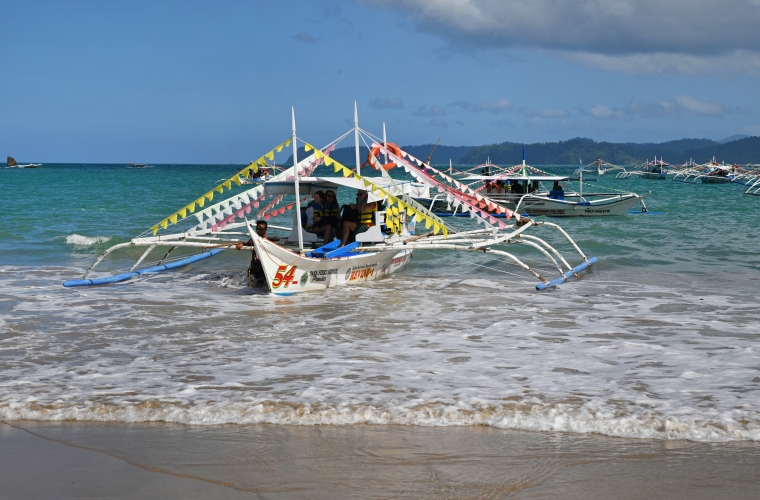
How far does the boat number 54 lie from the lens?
11898mm

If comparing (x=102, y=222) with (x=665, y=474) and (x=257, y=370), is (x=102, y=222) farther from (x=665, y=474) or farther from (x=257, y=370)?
(x=665, y=474)

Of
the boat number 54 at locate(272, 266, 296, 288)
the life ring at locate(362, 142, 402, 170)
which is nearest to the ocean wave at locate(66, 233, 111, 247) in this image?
the life ring at locate(362, 142, 402, 170)

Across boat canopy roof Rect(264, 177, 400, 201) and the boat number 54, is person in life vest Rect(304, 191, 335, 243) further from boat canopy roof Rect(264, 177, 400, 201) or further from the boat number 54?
the boat number 54

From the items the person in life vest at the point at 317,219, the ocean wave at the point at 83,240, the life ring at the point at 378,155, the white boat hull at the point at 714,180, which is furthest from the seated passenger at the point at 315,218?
the white boat hull at the point at 714,180

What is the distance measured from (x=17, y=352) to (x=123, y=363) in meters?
1.42

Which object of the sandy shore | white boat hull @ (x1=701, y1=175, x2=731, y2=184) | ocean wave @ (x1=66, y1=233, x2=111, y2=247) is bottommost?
the sandy shore

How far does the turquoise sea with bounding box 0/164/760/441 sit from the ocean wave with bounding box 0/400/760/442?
0.02m

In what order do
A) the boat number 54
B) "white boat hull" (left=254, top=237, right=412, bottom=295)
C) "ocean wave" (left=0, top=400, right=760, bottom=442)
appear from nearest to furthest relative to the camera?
"ocean wave" (left=0, top=400, right=760, bottom=442)
"white boat hull" (left=254, top=237, right=412, bottom=295)
the boat number 54

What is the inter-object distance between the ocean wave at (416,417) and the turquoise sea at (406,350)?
2 centimetres

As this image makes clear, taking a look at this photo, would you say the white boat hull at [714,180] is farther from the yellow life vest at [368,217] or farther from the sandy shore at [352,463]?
the sandy shore at [352,463]

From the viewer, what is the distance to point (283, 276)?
11992mm

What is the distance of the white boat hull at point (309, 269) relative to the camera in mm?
11625

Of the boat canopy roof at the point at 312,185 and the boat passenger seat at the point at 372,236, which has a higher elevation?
the boat canopy roof at the point at 312,185

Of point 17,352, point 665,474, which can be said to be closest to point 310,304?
point 17,352
